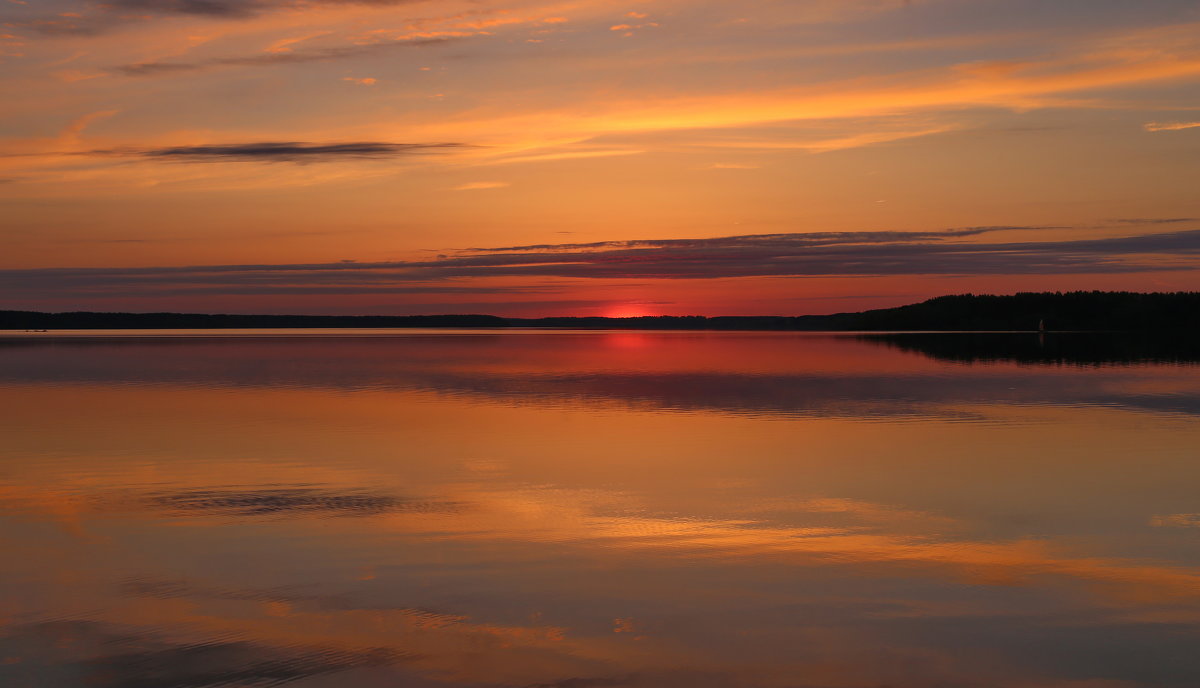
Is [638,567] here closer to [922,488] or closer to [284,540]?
[284,540]

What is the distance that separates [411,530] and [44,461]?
8.14 metres

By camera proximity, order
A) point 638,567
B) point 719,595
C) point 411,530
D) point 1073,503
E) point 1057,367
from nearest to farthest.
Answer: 1. point 719,595
2. point 638,567
3. point 411,530
4. point 1073,503
5. point 1057,367

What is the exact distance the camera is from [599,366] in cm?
4638

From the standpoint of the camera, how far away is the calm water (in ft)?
23.4

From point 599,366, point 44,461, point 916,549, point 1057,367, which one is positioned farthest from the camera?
point 599,366

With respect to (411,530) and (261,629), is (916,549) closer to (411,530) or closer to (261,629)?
(411,530)

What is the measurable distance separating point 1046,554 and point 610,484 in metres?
5.78

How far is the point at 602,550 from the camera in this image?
1025cm

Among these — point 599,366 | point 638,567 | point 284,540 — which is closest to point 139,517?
point 284,540

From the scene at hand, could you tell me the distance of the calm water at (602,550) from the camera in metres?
7.12

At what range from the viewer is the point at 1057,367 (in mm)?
42594

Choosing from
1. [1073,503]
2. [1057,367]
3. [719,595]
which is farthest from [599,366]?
[719,595]

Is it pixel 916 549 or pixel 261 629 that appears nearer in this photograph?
pixel 261 629

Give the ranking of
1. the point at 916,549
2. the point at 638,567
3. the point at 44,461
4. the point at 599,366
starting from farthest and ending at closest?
the point at 599,366 < the point at 44,461 < the point at 916,549 < the point at 638,567
